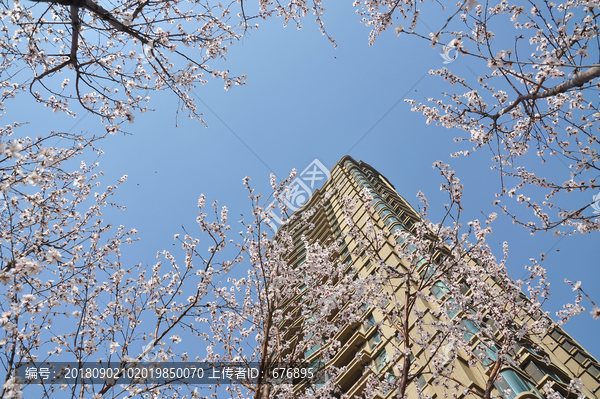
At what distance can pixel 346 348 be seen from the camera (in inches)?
615

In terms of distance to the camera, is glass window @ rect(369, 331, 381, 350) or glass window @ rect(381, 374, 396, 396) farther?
glass window @ rect(369, 331, 381, 350)

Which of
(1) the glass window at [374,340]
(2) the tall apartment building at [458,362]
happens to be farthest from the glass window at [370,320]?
(1) the glass window at [374,340]

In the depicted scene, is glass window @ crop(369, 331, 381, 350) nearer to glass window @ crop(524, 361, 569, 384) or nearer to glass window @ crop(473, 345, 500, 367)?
glass window @ crop(473, 345, 500, 367)

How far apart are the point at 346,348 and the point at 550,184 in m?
12.2

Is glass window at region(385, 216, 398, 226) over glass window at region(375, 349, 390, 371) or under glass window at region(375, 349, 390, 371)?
over

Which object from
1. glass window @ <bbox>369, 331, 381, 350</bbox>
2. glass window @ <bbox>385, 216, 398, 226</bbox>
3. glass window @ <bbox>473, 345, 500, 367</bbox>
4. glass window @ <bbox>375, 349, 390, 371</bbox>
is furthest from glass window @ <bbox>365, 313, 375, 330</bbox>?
glass window @ <bbox>385, 216, 398, 226</bbox>

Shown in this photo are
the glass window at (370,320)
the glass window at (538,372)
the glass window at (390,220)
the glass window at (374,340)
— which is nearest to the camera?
the glass window at (538,372)

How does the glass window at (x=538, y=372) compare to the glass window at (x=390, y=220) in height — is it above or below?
below

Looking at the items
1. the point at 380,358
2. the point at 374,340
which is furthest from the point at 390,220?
the point at 380,358

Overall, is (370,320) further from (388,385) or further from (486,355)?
(388,385)

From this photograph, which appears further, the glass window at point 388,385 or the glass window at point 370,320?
the glass window at point 370,320

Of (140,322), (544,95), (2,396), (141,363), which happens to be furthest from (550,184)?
(2,396)

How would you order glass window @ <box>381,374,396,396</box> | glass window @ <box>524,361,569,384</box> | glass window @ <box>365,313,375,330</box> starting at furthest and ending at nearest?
glass window @ <box>365,313,375,330</box> → glass window @ <box>524,361,569,384</box> → glass window @ <box>381,374,396,396</box>

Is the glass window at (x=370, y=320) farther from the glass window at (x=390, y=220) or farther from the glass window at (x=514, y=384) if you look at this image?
the glass window at (x=514, y=384)
